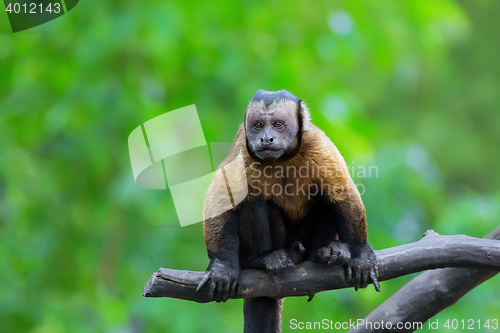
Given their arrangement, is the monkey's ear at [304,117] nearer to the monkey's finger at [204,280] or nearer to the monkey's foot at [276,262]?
the monkey's foot at [276,262]

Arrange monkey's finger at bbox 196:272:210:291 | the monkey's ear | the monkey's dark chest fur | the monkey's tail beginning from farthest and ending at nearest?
1. the monkey's tail
2. the monkey's ear
3. the monkey's dark chest fur
4. monkey's finger at bbox 196:272:210:291

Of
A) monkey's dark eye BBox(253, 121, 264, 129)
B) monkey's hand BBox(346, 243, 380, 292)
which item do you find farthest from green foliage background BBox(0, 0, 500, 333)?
monkey's hand BBox(346, 243, 380, 292)

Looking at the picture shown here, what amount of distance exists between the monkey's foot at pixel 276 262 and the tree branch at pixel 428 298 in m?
1.34

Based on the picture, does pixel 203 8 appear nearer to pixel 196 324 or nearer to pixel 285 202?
pixel 285 202

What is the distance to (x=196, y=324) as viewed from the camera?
6.93 metres

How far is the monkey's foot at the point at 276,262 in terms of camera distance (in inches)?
149

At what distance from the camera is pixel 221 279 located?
3748 mm

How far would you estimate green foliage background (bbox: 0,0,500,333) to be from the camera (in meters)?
6.57

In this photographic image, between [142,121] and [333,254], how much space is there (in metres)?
3.66

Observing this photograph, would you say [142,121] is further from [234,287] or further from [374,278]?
[374,278]

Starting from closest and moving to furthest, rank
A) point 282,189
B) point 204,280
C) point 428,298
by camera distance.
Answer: point 204,280 < point 282,189 < point 428,298

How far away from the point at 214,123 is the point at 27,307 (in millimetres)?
3769

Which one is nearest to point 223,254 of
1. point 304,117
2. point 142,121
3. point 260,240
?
point 260,240

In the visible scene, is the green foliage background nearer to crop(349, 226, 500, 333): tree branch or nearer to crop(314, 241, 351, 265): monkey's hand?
crop(349, 226, 500, 333): tree branch
